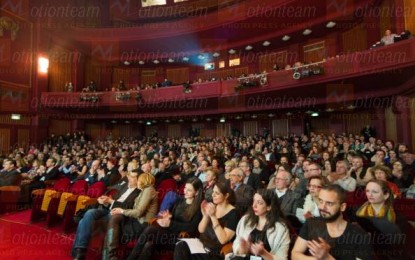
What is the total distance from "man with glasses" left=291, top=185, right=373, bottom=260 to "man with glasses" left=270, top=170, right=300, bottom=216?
0.76 m

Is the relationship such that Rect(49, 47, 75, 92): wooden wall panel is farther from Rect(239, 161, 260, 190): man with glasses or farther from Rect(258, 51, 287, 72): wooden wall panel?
Rect(239, 161, 260, 190): man with glasses

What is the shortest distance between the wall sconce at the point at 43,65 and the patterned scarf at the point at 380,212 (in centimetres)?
1385

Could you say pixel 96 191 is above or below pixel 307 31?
below

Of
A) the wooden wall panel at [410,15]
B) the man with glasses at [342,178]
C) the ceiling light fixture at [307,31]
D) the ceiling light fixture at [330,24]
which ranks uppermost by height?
the ceiling light fixture at [307,31]


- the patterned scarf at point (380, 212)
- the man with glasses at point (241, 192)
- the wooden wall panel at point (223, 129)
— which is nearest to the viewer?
the patterned scarf at point (380, 212)

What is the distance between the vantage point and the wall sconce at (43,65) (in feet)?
40.8

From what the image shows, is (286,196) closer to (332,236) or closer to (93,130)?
(332,236)

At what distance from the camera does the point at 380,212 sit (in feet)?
7.08

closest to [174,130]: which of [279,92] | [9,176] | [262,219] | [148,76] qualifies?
[148,76]

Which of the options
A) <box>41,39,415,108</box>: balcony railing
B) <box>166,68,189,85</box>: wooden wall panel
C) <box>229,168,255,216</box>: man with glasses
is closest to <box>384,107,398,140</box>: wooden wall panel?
<box>41,39,415,108</box>: balcony railing

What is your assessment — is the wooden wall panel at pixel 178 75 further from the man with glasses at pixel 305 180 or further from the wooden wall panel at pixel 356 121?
the man with glasses at pixel 305 180

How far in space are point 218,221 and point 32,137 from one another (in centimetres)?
1263

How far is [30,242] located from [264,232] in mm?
3421

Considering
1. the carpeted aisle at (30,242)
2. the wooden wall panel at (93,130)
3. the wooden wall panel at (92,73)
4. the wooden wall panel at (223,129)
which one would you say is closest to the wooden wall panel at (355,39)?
the wooden wall panel at (223,129)
